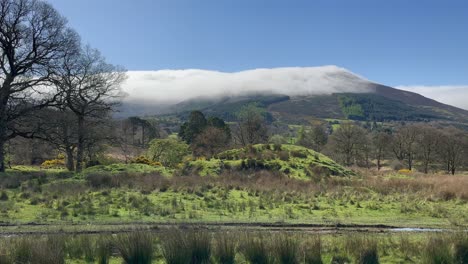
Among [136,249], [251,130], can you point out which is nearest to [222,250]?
[136,249]

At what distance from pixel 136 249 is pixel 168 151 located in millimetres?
52068

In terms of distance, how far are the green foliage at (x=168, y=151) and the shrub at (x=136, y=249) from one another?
5039cm

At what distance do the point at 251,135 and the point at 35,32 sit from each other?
→ 47913mm

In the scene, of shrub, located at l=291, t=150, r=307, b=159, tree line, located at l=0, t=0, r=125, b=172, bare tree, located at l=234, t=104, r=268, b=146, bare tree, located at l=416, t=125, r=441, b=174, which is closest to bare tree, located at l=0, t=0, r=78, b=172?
tree line, located at l=0, t=0, r=125, b=172

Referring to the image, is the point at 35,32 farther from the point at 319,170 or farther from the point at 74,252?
the point at 74,252

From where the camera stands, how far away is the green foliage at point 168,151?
6112cm

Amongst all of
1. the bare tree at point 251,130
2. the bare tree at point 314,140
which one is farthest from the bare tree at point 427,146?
the bare tree at point 251,130

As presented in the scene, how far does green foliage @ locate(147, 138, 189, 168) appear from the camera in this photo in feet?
201

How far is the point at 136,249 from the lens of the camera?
1003 cm

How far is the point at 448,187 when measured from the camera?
2883 centimetres

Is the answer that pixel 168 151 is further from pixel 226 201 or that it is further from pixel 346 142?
pixel 226 201

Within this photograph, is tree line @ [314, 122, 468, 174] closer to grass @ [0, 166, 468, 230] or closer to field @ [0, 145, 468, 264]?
field @ [0, 145, 468, 264]

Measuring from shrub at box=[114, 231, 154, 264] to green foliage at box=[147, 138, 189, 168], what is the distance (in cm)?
5039

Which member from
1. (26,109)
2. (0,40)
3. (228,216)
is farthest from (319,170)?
(0,40)
